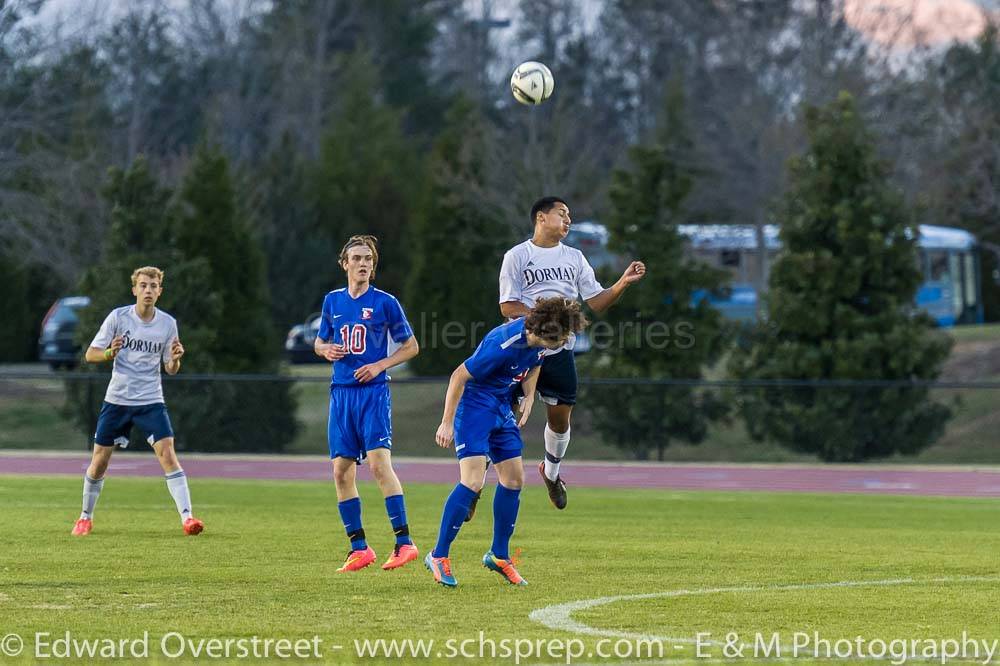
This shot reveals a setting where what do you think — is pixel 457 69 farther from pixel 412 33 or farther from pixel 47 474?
pixel 47 474

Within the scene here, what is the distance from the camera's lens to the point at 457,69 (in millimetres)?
68188

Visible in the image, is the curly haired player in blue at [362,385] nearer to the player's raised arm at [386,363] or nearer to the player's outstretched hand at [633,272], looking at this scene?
the player's raised arm at [386,363]

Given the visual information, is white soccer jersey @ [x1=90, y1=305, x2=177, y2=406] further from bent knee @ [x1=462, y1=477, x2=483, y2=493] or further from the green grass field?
bent knee @ [x1=462, y1=477, x2=483, y2=493]

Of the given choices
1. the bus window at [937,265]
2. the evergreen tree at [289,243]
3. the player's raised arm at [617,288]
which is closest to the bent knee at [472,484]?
the player's raised arm at [617,288]

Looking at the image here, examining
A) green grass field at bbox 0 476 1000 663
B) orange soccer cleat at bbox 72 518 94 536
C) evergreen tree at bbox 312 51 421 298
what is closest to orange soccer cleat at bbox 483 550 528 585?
green grass field at bbox 0 476 1000 663

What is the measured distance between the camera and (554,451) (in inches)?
480

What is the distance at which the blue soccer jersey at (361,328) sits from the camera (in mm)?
10180

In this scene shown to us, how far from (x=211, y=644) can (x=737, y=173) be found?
3901 cm

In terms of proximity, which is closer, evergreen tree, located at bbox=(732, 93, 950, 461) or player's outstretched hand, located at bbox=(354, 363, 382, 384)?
player's outstretched hand, located at bbox=(354, 363, 382, 384)

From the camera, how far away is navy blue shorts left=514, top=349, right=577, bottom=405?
1189 centimetres

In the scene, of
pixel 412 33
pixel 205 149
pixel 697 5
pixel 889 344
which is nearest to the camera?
pixel 889 344

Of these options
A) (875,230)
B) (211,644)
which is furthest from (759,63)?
(211,644)

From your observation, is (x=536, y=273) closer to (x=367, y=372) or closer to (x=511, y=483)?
(x=367, y=372)

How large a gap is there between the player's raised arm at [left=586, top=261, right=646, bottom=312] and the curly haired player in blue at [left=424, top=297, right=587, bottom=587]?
4.04 ft
